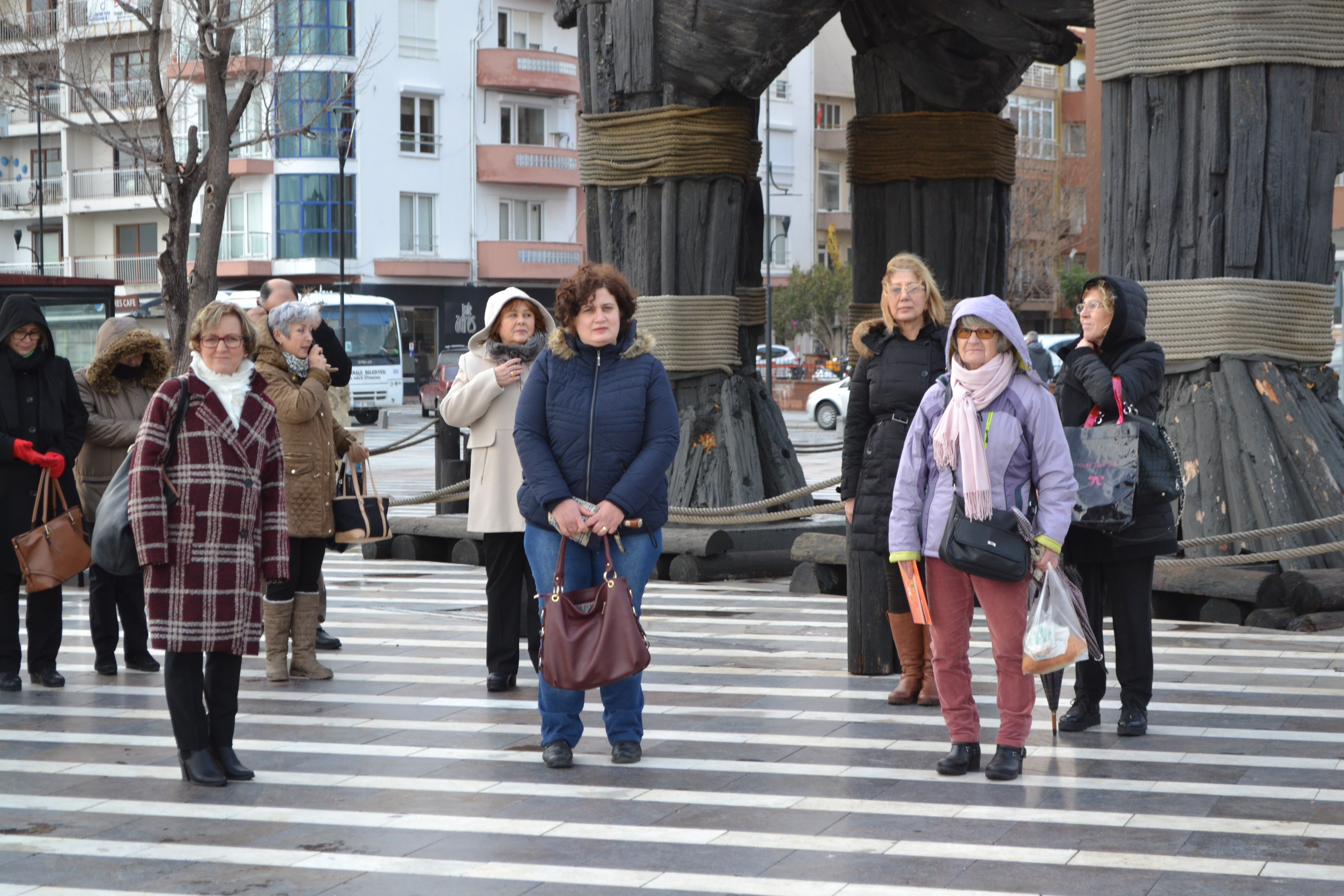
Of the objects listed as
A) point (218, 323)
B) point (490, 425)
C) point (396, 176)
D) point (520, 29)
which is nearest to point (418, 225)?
point (396, 176)

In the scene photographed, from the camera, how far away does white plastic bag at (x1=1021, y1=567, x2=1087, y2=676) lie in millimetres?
5828

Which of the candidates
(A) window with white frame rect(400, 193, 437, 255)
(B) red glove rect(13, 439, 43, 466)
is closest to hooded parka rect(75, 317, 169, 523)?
(B) red glove rect(13, 439, 43, 466)

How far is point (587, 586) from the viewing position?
20.6 ft

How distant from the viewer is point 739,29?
1065 cm

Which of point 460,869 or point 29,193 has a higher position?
point 29,193

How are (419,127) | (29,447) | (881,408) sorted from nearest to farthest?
1. (881,408)
2. (29,447)
3. (419,127)

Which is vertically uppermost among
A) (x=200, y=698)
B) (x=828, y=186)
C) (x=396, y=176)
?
(x=828, y=186)

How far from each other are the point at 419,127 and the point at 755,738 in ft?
152

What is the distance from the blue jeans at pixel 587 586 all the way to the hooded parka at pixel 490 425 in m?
1.36

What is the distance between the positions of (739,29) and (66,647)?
536 centimetres

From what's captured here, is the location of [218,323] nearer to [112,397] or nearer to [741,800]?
[741,800]

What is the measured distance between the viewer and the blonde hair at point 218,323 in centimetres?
613

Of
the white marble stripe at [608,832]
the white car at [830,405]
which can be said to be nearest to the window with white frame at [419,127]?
the white car at [830,405]

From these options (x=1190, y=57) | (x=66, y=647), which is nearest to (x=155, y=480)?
(x=66, y=647)
